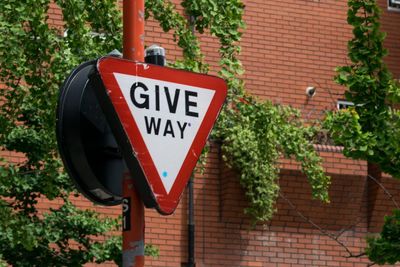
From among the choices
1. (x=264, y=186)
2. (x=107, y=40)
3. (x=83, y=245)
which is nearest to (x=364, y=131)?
(x=107, y=40)

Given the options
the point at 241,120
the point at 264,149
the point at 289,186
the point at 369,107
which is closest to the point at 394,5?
the point at 289,186

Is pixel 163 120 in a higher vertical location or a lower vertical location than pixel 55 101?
lower

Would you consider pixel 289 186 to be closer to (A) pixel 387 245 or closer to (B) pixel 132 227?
(A) pixel 387 245

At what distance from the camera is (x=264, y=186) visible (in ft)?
54.0

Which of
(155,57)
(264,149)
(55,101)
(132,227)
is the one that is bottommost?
(132,227)

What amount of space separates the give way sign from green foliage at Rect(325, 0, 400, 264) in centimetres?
590

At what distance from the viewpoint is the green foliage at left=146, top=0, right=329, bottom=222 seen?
456 inches

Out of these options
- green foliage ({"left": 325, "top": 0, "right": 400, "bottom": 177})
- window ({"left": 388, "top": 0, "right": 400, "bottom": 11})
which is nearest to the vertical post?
window ({"left": 388, "top": 0, "right": 400, "bottom": 11})

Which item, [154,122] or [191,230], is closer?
[154,122]

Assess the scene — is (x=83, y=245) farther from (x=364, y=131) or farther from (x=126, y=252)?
(x=126, y=252)

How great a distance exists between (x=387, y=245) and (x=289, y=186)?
5.98 metres

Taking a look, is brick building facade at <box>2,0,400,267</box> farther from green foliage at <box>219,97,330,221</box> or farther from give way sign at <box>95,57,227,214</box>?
give way sign at <box>95,57,227,214</box>

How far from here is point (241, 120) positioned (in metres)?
12.7

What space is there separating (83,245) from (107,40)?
2.70 m
